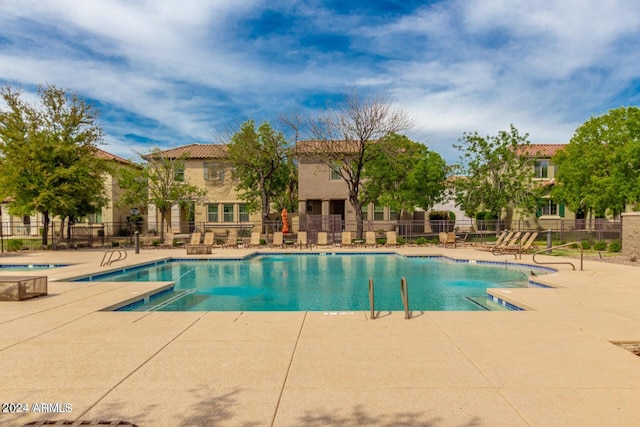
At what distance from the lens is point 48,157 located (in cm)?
2288

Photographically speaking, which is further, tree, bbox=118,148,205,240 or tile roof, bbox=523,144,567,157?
tile roof, bbox=523,144,567,157

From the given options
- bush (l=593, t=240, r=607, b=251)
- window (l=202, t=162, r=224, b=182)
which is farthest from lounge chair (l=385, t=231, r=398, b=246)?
window (l=202, t=162, r=224, b=182)

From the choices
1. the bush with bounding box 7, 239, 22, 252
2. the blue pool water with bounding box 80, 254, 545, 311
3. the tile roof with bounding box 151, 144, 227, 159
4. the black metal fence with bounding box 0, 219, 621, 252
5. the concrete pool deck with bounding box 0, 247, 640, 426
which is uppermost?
the tile roof with bounding box 151, 144, 227, 159

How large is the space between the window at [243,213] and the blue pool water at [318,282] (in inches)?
626

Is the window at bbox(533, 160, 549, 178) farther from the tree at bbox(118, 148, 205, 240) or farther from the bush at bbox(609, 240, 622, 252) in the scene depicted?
the tree at bbox(118, 148, 205, 240)

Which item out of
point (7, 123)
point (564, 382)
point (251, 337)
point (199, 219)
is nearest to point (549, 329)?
point (564, 382)

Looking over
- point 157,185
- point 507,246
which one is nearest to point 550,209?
point 507,246

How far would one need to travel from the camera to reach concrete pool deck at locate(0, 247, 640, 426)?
11.5ft

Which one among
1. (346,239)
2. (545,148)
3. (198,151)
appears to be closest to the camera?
(346,239)

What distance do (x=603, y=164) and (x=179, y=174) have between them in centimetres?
3152

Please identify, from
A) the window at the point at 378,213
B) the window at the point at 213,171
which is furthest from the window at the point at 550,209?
the window at the point at 213,171

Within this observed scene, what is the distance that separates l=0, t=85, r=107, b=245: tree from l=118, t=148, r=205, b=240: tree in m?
6.23

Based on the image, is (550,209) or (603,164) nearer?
(603,164)

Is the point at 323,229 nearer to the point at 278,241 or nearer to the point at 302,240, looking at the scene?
the point at 302,240
